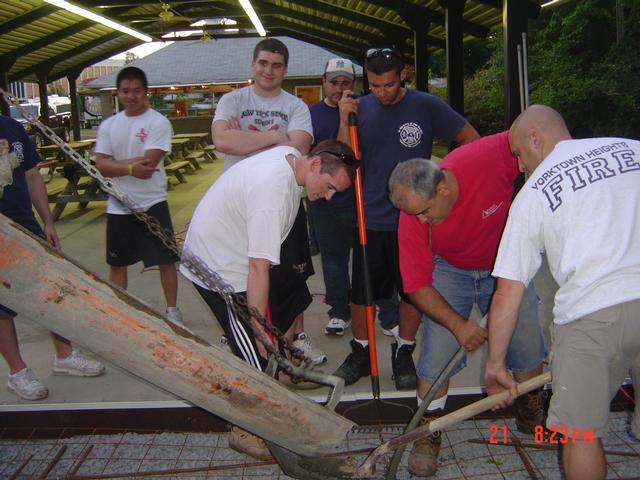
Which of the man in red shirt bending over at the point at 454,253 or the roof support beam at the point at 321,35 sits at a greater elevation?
the roof support beam at the point at 321,35

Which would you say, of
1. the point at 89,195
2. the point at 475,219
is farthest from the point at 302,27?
the point at 475,219

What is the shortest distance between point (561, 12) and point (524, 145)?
1649cm

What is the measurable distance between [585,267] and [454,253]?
36.2 inches

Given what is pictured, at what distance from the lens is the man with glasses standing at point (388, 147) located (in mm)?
3502

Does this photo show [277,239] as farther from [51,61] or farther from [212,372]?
[51,61]

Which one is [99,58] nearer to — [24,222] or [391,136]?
[24,222]

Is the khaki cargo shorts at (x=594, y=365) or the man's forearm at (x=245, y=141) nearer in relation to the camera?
the khaki cargo shorts at (x=594, y=365)

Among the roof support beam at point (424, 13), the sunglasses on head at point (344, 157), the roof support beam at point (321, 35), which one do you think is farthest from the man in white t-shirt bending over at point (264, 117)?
the roof support beam at point (321, 35)

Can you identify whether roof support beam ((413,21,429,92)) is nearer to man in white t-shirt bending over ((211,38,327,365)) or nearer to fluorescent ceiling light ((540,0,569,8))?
fluorescent ceiling light ((540,0,569,8))

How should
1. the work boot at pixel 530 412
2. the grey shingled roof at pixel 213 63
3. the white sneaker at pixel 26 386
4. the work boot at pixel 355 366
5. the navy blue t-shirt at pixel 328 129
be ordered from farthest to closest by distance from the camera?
the grey shingled roof at pixel 213 63 < the navy blue t-shirt at pixel 328 129 < the work boot at pixel 355 366 < the white sneaker at pixel 26 386 < the work boot at pixel 530 412

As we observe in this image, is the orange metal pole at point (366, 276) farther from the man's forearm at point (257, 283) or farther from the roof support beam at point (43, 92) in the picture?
the roof support beam at point (43, 92)

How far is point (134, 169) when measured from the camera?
13.2 ft

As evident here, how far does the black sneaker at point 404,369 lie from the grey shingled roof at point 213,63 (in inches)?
777

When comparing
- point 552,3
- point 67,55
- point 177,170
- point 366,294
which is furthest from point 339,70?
point 67,55
